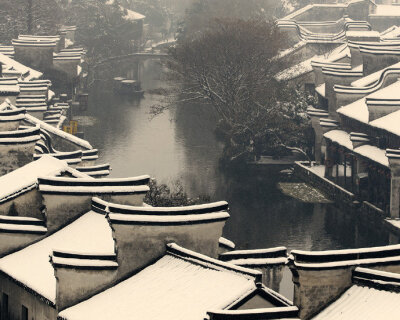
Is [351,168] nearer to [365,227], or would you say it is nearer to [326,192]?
[326,192]

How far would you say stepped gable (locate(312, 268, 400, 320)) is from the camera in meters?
37.3

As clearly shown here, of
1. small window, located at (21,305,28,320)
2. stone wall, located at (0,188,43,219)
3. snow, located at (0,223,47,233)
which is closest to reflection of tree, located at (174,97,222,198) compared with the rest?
stone wall, located at (0,188,43,219)

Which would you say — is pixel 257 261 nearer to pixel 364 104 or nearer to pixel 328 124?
pixel 364 104

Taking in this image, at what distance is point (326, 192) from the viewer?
90375 millimetres

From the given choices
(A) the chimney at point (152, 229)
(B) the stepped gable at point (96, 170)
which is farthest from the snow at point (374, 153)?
(A) the chimney at point (152, 229)

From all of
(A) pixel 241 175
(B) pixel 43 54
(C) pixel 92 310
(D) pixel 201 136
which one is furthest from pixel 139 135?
(C) pixel 92 310

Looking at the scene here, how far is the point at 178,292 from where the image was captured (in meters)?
41.7

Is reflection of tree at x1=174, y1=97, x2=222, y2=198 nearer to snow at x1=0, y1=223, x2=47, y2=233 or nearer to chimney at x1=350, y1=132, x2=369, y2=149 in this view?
chimney at x1=350, y1=132, x2=369, y2=149

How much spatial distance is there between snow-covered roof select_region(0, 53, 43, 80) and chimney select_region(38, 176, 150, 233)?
6375cm

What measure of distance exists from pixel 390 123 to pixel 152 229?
4339cm

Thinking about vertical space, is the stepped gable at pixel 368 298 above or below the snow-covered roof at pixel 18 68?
below

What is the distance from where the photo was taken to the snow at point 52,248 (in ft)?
158

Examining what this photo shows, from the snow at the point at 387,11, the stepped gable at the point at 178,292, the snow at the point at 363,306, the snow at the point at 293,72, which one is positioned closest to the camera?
the snow at the point at 363,306

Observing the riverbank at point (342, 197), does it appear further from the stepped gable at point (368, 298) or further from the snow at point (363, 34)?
the stepped gable at point (368, 298)
